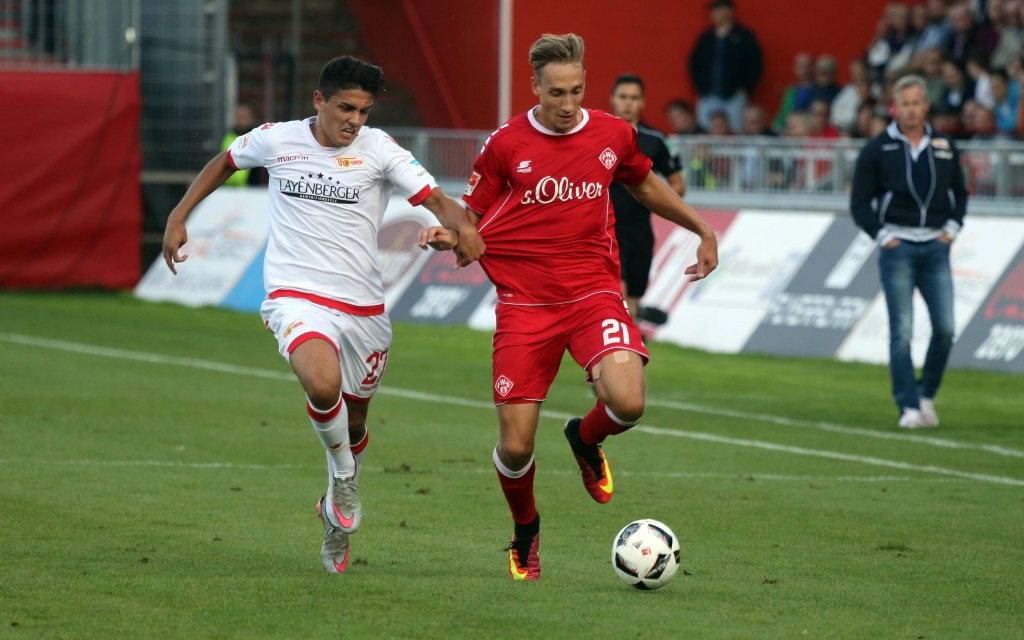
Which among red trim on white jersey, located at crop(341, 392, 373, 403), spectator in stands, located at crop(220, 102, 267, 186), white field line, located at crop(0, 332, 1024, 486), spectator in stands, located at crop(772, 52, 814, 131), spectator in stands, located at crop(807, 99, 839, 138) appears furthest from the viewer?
spectator in stands, located at crop(220, 102, 267, 186)

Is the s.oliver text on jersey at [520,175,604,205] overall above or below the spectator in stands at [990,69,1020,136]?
above

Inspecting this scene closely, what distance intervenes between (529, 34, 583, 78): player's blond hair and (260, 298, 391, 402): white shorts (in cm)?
132

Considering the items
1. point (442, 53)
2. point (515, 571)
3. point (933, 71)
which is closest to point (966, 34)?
point (933, 71)

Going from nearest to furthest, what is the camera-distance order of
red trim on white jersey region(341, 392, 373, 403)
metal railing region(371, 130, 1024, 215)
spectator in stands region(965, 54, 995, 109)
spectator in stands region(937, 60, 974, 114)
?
red trim on white jersey region(341, 392, 373, 403), metal railing region(371, 130, 1024, 215), spectator in stands region(965, 54, 995, 109), spectator in stands region(937, 60, 974, 114)

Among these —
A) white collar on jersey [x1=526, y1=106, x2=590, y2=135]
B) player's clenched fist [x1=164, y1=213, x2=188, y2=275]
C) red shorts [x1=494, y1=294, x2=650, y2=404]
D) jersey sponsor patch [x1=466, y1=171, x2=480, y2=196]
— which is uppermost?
white collar on jersey [x1=526, y1=106, x2=590, y2=135]

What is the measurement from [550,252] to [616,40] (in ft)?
54.1

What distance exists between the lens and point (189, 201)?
729 cm

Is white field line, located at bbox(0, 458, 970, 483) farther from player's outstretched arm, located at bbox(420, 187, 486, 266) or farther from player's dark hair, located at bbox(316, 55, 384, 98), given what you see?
player's dark hair, located at bbox(316, 55, 384, 98)

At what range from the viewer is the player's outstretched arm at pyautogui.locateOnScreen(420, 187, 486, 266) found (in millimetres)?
6781

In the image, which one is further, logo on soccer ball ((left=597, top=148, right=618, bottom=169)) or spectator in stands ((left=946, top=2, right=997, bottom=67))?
spectator in stands ((left=946, top=2, right=997, bottom=67))

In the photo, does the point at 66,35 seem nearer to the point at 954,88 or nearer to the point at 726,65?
the point at 726,65

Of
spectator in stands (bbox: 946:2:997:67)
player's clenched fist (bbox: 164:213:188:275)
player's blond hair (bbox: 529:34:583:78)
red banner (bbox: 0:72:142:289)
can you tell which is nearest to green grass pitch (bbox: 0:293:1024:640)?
player's clenched fist (bbox: 164:213:188:275)

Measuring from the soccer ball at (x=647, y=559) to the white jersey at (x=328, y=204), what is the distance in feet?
5.39

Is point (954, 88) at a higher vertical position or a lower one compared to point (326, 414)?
lower
